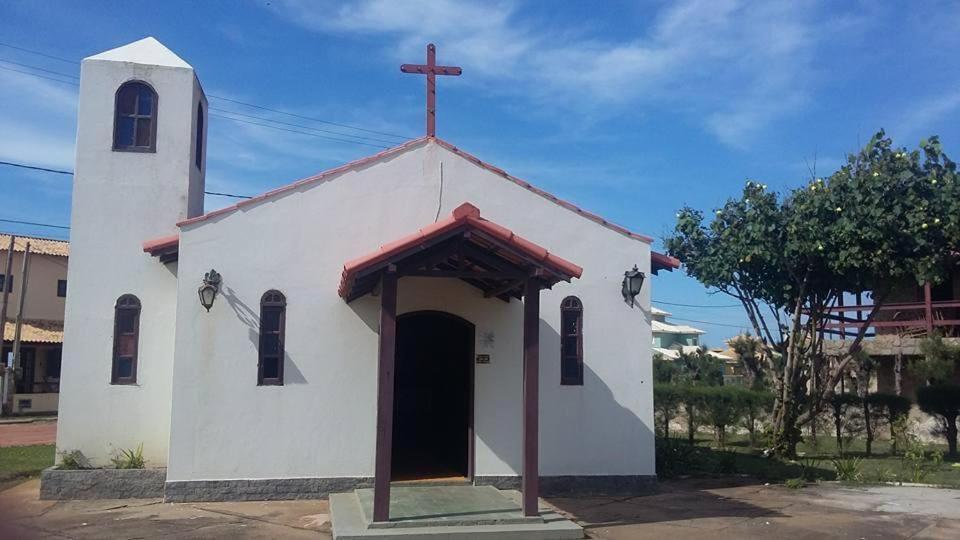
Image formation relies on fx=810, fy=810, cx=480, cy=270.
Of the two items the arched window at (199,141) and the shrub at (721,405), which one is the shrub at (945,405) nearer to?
the shrub at (721,405)

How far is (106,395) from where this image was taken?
1245 cm

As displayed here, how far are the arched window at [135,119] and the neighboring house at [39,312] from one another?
26573 millimetres

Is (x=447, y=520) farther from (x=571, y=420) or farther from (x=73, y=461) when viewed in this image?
(x=73, y=461)

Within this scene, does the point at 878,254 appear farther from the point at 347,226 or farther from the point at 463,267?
the point at 347,226

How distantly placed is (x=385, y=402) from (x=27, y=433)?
2031 cm

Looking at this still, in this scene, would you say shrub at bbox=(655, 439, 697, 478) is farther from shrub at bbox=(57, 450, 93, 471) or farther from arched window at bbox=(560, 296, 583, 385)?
shrub at bbox=(57, 450, 93, 471)

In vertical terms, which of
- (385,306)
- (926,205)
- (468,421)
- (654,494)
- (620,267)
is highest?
(926,205)

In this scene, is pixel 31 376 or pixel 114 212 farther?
pixel 31 376

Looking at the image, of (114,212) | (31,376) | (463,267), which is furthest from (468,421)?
(31,376)

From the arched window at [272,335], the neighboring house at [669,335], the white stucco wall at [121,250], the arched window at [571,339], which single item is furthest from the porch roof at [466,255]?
the neighboring house at [669,335]

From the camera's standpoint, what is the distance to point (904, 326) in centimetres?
2375

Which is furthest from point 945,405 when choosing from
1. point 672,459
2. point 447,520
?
point 447,520

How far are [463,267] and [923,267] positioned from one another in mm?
9928

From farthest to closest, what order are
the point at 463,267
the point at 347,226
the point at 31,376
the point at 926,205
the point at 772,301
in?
1. the point at 31,376
2. the point at 772,301
3. the point at 926,205
4. the point at 347,226
5. the point at 463,267
